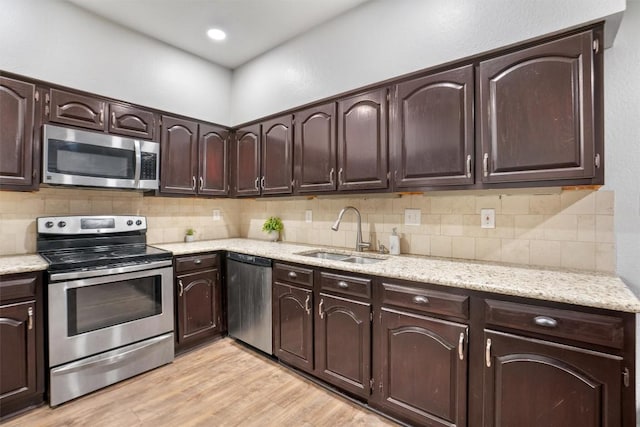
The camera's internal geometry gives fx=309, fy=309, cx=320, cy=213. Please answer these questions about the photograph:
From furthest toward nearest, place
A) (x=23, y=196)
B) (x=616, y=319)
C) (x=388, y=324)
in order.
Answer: (x=23, y=196) < (x=388, y=324) < (x=616, y=319)

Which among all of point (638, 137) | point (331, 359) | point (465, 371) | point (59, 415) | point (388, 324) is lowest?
point (59, 415)

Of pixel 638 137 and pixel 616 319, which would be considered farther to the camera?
pixel 638 137

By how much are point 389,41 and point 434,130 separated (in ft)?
2.38

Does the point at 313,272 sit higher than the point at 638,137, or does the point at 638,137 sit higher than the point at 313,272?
the point at 638,137

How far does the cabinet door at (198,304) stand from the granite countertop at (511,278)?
0.93 metres

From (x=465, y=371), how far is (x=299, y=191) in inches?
68.5

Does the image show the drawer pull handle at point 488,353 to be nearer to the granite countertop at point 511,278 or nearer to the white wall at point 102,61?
the granite countertop at point 511,278

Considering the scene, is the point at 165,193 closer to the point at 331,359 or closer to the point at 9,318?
the point at 9,318

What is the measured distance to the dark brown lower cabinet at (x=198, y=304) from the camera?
258cm

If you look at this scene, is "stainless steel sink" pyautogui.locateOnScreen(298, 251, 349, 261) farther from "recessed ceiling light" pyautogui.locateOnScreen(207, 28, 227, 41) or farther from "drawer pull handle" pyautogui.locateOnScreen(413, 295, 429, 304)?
"recessed ceiling light" pyautogui.locateOnScreen(207, 28, 227, 41)

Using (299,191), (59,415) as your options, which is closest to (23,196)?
(59,415)

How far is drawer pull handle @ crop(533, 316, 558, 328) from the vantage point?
1.29 metres

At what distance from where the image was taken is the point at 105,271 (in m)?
2.13

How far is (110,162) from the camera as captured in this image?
2443 millimetres
